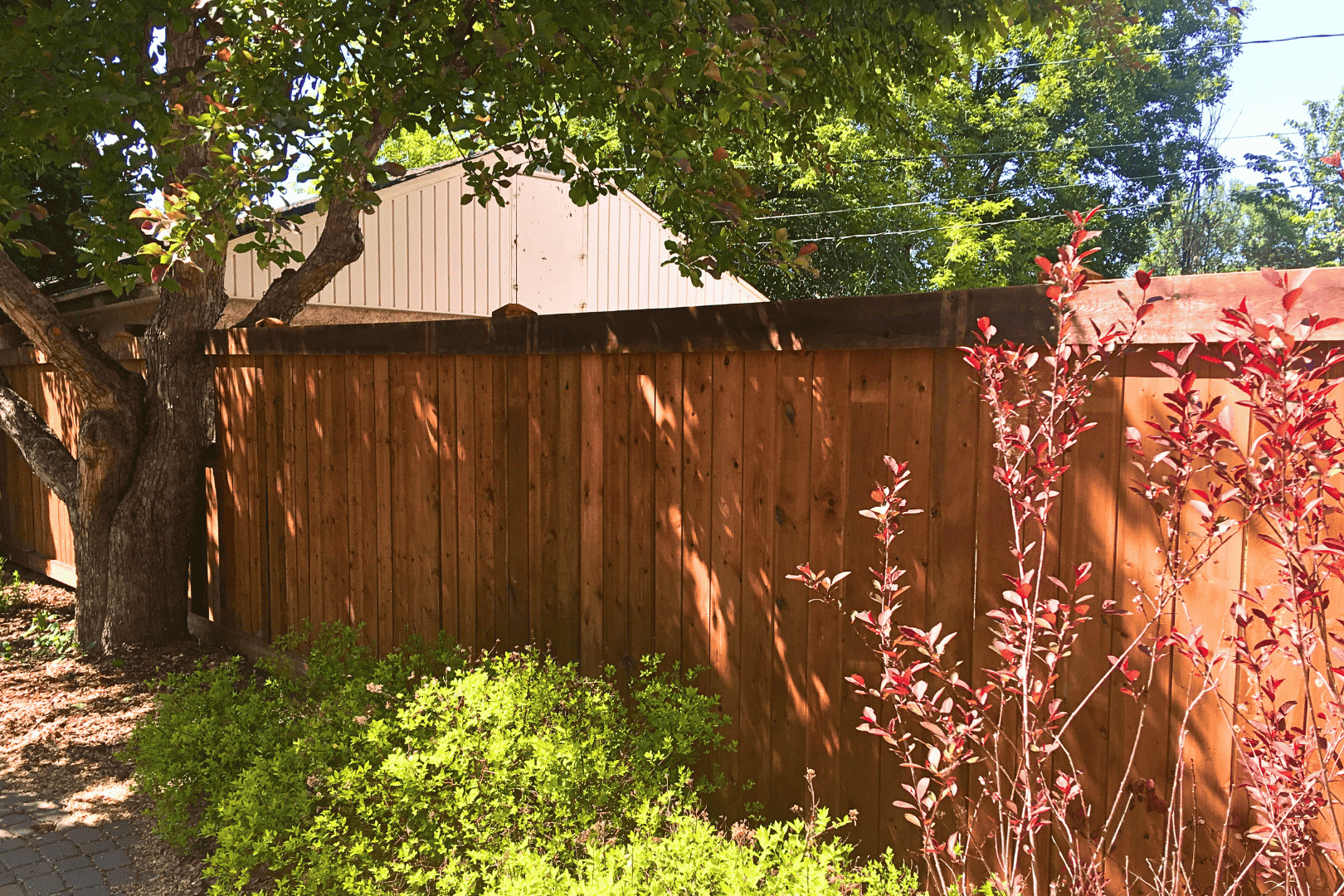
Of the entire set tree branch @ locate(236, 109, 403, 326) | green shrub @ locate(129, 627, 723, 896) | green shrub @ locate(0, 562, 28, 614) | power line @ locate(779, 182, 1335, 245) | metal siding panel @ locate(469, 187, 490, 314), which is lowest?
green shrub @ locate(0, 562, 28, 614)

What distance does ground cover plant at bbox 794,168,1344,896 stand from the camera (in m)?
1.85

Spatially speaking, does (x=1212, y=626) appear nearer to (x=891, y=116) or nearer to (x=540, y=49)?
(x=540, y=49)

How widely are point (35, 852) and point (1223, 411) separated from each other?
168 inches

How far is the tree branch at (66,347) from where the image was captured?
5734 mm

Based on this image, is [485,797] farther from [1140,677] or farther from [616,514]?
[1140,677]

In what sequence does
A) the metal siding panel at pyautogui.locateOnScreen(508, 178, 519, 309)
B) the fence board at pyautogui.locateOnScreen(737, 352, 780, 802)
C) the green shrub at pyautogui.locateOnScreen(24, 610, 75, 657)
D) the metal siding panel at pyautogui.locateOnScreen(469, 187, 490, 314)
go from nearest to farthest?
the fence board at pyautogui.locateOnScreen(737, 352, 780, 802)
the green shrub at pyautogui.locateOnScreen(24, 610, 75, 657)
the metal siding panel at pyautogui.locateOnScreen(469, 187, 490, 314)
the metal siding panel at pyautogui.locateOnScreen(508, 178, 519, 309)

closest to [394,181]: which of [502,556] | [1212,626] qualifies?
[502,556]

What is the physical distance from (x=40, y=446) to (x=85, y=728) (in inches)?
90.3

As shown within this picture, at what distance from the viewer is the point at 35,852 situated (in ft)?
12.3

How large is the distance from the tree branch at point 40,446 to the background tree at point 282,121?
2 centimetres

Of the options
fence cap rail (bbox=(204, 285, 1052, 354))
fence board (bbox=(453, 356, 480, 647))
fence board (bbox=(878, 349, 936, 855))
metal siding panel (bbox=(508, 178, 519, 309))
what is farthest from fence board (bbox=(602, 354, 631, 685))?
metal siding panel (bbox=(508, 178, 519, 309))

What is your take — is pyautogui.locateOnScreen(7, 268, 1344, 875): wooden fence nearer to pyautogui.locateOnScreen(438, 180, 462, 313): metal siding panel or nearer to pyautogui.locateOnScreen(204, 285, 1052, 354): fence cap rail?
pyautogui.locateOnScreen(204, 285, 1052, 354): fence cap rail

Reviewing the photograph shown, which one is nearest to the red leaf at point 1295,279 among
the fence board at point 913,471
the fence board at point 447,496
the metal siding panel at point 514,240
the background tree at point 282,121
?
Result: the fence board at point 913,471

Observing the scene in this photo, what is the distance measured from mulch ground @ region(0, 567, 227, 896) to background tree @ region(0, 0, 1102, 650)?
321mm
